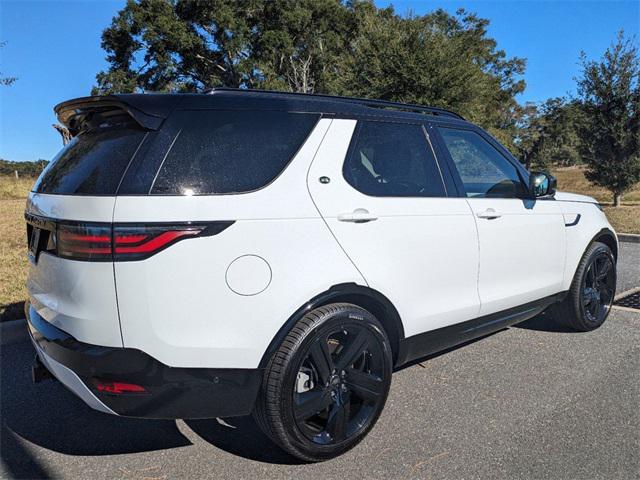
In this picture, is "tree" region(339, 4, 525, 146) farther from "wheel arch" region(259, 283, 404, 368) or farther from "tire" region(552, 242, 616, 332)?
"wheel arch" region(259, 283, 404, 368)

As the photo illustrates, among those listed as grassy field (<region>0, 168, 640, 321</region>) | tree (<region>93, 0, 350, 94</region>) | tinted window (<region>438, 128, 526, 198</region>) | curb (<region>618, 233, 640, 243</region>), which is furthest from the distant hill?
tinted window (<region>438, 128, 526, 198</region>)

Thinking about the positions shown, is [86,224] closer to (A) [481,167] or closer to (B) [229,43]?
(A) [481,167]

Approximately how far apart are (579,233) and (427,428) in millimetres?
2282

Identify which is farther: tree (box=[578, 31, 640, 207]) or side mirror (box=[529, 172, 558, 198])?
tree (box=[578, 31, 640, 207])

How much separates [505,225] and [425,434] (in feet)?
4.83

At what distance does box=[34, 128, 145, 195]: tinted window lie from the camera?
208cm

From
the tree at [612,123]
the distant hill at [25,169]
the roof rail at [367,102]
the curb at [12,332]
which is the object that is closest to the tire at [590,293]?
the roof rail at [367,102]

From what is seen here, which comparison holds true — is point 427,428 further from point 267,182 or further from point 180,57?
point 180,57

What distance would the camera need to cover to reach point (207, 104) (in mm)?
2244

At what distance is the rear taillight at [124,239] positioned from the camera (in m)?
1.97

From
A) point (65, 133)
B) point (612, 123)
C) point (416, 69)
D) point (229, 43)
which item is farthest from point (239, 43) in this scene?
point (65, 133)

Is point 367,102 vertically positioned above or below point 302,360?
above

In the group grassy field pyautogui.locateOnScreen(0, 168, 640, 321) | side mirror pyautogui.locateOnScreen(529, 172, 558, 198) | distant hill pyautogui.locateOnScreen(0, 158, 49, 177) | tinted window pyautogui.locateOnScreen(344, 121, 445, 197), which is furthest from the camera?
distant hill pyautogui.locateOnScreen(0, 158, 49, 177)

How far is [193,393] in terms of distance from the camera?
2115mm
